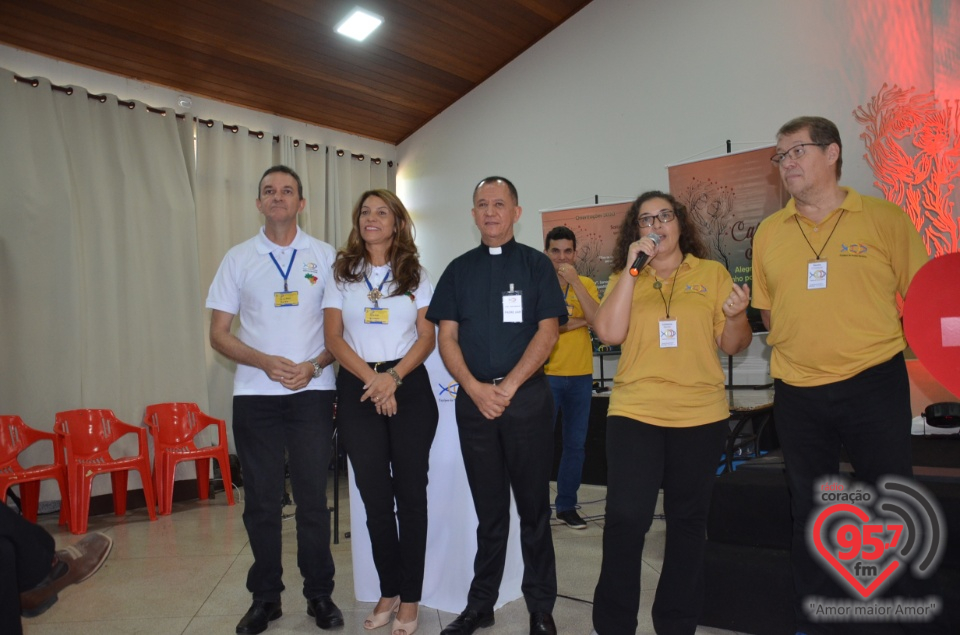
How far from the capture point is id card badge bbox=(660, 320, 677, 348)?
1969mm

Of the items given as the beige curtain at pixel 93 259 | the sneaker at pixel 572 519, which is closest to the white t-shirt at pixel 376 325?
the sneaker at pixel 572 519

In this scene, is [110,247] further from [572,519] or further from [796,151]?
[796,151]

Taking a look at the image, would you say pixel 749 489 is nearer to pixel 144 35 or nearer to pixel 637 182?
pixel 637 182

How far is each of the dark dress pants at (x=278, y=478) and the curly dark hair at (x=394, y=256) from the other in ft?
1.62

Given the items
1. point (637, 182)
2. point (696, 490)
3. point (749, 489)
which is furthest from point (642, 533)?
point (637, 182)

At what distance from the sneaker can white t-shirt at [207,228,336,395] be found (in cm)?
190

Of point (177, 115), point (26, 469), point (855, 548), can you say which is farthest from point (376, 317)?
point (177, 115)

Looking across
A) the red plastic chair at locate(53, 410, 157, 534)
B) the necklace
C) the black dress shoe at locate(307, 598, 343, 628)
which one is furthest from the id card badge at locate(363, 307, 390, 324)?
the red plastic chair at locate(53, 410, 157, 534)

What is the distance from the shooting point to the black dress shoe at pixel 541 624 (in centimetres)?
226

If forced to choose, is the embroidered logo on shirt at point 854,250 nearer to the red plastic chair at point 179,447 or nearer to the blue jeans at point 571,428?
the blue jeans at point 571,428

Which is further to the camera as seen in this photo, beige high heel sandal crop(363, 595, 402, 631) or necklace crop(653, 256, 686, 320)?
beige high heel sandal crop(363, 595, 402, 631)

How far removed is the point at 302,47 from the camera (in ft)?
17.8

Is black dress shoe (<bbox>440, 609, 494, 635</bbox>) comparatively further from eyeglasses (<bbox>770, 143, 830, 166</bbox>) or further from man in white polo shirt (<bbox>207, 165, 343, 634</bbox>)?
eyeglasses (<bbox>770, 143, 830, 166</bbox>)

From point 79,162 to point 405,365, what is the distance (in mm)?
4225
